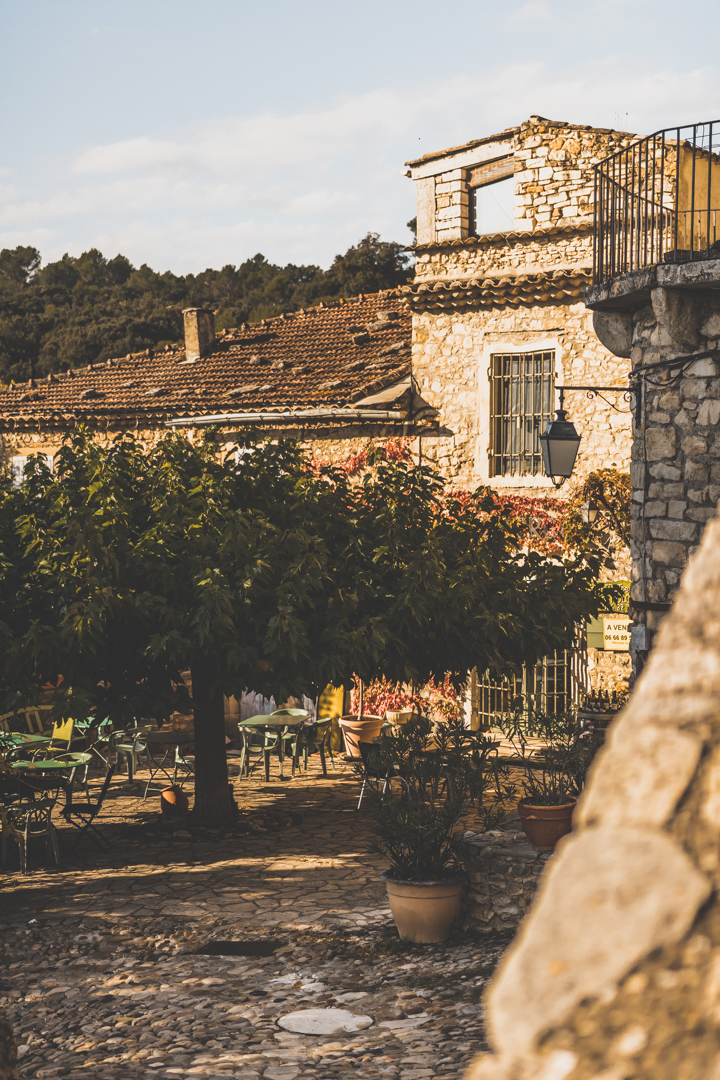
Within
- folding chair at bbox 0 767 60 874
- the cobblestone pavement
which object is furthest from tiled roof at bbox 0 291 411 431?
folding chair at bbox 0 767 60 874

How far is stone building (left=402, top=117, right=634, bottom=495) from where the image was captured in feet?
46.6

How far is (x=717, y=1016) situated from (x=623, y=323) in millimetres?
7986

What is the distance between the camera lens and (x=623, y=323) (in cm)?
861

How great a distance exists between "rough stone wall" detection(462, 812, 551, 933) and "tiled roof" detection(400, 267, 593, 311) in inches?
335

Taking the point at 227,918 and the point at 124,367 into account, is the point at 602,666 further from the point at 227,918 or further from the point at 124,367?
the point at 124,367

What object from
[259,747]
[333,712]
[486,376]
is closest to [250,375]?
[486,376]

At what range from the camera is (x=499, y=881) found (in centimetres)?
767

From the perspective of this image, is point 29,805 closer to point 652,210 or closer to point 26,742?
point 26,742

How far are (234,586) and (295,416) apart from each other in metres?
7.25

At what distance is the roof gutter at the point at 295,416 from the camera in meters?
15.7

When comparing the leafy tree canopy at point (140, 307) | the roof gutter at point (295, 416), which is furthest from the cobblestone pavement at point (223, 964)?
the leafy tree canopy at point (140, 307)

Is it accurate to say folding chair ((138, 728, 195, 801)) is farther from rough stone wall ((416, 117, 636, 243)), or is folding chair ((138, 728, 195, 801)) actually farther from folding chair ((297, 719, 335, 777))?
rough stone wall ((416, 117, 636, 243))

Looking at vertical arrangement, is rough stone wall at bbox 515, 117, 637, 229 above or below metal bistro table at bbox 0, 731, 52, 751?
above

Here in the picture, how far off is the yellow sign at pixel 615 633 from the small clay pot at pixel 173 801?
19.8 feet
